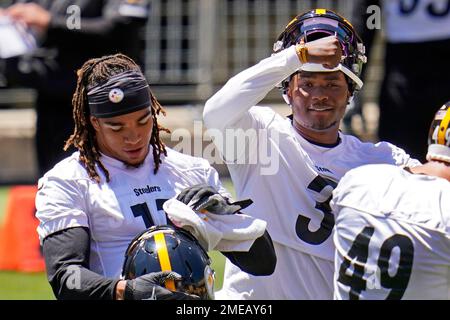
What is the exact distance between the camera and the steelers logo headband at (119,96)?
5.25m

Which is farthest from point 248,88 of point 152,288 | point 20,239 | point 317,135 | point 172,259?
point 20,239

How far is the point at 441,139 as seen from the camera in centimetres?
484

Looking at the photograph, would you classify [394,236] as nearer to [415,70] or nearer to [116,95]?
[116,95]

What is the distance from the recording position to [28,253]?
991 centimetres

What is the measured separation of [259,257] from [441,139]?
2.94ft

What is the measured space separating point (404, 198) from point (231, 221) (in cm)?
79

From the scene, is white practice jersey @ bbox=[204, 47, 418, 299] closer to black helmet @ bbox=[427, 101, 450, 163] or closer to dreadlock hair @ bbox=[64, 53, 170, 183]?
dreadlock hair @ bbox=[64, 53, 170, 183]

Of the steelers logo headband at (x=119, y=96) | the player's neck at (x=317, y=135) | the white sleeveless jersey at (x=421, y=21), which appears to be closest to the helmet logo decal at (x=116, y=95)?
the steelers logo headband at (x=119, y=96)

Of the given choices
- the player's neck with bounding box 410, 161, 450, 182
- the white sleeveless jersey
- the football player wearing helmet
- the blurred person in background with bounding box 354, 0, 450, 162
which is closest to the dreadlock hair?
the football player wearing helmet

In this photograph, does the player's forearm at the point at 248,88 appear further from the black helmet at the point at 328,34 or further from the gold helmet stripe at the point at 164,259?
the gold helmet stripe at the point at 164,259

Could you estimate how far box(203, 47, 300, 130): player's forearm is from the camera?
18.0 feet

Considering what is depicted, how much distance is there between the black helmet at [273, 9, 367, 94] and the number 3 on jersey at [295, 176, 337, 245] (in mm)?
450

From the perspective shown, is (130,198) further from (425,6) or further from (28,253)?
(28,253)

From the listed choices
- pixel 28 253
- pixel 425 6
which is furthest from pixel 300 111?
pixel 28 253
